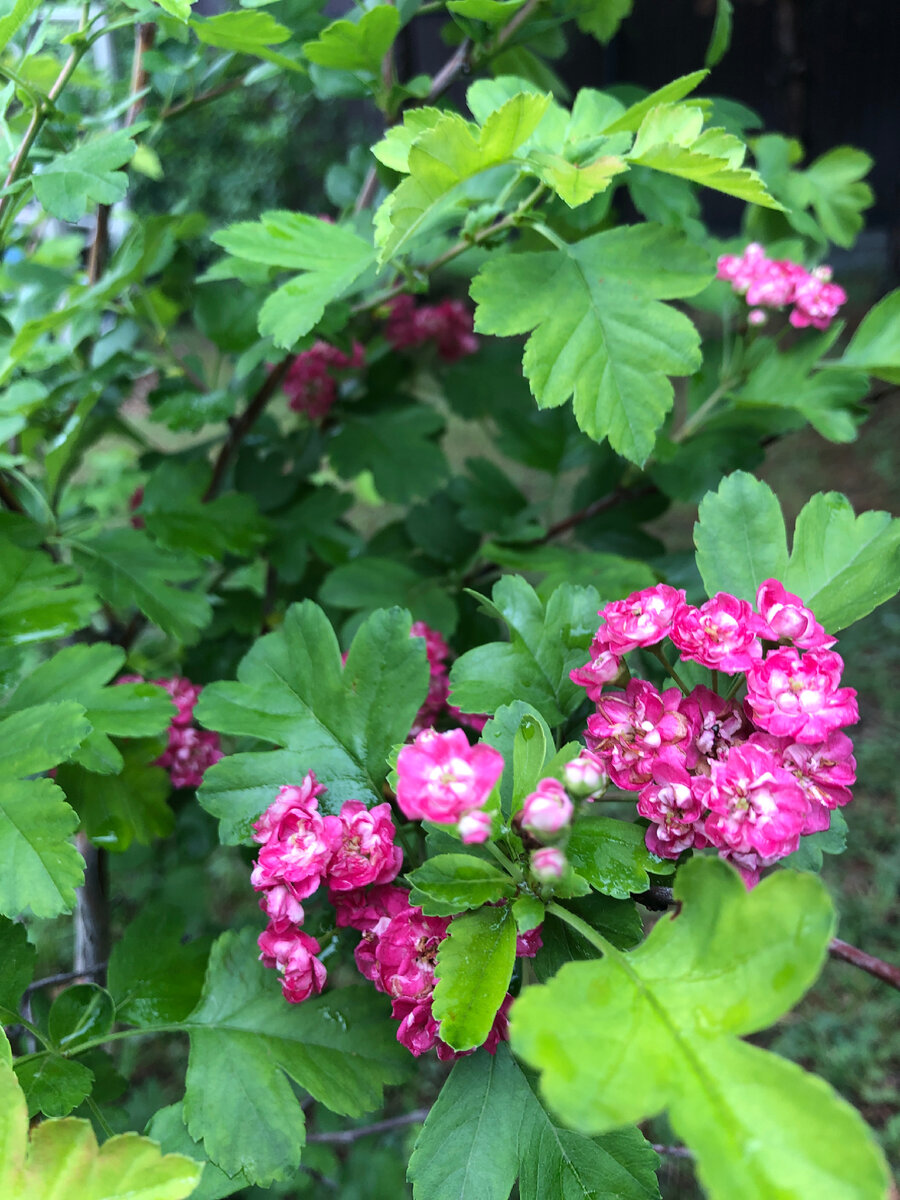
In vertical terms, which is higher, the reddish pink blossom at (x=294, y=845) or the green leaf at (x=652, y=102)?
the green leaf at (x=652, y=102)

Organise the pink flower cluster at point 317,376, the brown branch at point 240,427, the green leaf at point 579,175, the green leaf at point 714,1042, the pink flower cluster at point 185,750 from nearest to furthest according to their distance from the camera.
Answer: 1. the green leaf at point 714,1042
2. the green leaf at point 579,175
3. the pink flower cluster at point 185,750
4. the brown branch at point 240,427
5. the pink flower cluster at point 317,376

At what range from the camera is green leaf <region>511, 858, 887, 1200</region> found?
1.20 ft

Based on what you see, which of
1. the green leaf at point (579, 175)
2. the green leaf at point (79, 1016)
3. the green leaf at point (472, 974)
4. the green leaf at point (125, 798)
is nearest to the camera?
the green leaf at point (472, 974)

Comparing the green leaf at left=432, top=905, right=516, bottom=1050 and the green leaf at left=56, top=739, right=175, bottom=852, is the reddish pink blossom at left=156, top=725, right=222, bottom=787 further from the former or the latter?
the green leaf at left=432, top=905, right=516, bottom=1050

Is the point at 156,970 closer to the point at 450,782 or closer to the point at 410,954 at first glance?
the point at 410,954

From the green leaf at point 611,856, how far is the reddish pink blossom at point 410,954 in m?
0.10

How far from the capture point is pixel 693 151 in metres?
0.58

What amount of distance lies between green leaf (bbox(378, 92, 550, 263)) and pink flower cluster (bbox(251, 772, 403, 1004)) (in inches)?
15.0

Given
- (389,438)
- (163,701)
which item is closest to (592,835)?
(163,701)

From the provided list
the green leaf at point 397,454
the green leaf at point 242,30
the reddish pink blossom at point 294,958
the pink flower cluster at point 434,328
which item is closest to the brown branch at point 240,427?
the green leaf at point 397,454

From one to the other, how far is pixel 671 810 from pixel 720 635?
0.38 ft

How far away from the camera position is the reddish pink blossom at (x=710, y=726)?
55 cm

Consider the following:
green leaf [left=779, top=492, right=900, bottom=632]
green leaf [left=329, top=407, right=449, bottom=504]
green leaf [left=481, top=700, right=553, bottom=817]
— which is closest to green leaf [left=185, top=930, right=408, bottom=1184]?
green leaf [left=481, top=700, right=553, bottom=817]

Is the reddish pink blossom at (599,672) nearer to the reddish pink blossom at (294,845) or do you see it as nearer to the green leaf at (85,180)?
the reddish pink blossom at (294,845)
